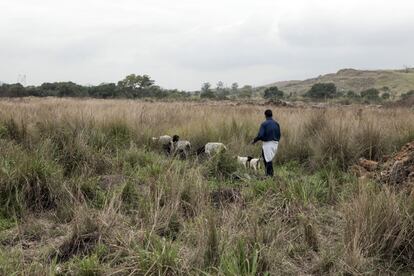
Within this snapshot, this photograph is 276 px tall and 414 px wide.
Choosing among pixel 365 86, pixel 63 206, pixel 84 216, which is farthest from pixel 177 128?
pixel 365 86

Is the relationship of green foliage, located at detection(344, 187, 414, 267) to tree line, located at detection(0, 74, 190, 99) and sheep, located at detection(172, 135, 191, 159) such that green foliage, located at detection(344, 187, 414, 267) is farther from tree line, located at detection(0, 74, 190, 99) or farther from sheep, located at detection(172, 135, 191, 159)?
tree line, located at detection(0, 74, 190, 99)

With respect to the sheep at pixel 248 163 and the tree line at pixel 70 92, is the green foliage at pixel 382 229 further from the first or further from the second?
the tree line at pixel 70 92

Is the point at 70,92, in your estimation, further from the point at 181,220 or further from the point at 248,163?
the point at 181,220

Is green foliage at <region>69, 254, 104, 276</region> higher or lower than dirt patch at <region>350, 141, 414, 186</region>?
lower

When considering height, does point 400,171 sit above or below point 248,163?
above

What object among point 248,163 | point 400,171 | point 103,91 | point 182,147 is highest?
point 103,91

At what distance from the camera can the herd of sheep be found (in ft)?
30.7

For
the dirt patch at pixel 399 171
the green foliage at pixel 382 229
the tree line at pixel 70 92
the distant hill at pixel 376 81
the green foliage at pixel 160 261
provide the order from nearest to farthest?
1. the green foliage at pixel 160 261
2. the green foliage at pixel 382 229
3. the dirt patch at pixel 399 171
4. the tree line at pixel 70 92
5. the distant hill at pixel 376 81

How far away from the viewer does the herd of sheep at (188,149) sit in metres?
9.36

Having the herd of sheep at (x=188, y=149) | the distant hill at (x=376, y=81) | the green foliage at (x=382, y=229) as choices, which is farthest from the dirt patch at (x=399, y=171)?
the distant hill at (x=376, y=81)

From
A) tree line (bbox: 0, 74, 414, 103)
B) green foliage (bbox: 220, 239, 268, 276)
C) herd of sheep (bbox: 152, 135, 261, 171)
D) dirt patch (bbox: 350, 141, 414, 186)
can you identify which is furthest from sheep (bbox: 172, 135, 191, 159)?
tree line (bbox: 0, 74, 414, 103)

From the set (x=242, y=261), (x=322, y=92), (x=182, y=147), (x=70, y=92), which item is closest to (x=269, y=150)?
(x=182, y=147)

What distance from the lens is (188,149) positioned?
36.1 ft

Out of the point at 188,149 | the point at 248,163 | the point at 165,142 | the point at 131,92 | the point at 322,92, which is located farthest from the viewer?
the point at 322,92
